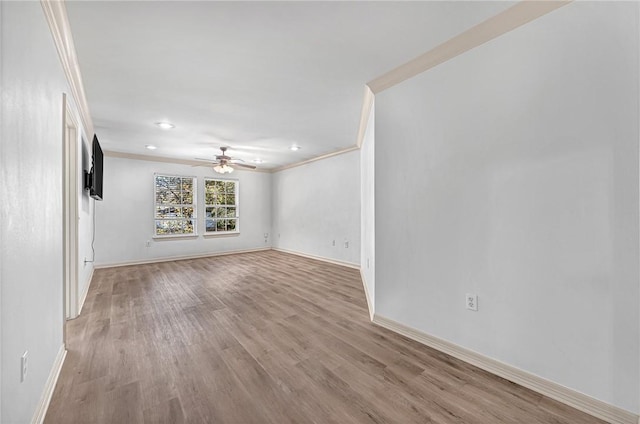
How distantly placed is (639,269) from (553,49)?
4.54 ft

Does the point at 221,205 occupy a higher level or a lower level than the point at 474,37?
lower

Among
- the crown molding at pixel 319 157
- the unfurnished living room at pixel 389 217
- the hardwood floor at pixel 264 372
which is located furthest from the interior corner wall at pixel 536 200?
the crown molding at pixel 319 157

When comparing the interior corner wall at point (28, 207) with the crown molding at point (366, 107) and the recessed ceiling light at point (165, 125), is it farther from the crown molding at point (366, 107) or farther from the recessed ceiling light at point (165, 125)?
the crown molding at point (366, 107)

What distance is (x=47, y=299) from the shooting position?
5.64ft

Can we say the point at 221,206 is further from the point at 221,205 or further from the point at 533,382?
the point at 533,382

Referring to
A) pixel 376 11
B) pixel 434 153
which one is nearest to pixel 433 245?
pixel 434 153

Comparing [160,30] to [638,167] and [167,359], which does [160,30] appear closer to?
[167,359]

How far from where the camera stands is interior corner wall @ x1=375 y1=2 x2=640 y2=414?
1.49 meters

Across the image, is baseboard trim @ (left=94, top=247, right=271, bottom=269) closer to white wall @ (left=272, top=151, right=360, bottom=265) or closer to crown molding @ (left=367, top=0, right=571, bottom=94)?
white wall @ (left=272, top=151, right=360, bottom=265)

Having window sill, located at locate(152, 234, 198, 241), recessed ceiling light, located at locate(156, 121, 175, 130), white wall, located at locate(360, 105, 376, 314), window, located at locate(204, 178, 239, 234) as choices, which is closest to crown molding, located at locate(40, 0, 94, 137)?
recessed ceiling light, located at locate(156, 121, 175, 130)

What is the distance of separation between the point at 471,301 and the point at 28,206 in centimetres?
284

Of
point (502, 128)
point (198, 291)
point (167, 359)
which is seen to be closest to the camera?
point (502, 128)

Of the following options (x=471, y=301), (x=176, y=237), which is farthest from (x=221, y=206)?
(x=471, y=301)

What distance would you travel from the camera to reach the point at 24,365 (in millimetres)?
1290
